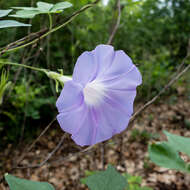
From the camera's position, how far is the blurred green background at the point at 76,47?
48.1 inches

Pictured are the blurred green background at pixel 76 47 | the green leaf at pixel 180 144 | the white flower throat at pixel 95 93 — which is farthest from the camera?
the blurred green background at pixel 76 47

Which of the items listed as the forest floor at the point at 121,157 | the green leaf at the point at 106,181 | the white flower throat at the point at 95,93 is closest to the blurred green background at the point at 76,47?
the forest floor at the point at 121,157

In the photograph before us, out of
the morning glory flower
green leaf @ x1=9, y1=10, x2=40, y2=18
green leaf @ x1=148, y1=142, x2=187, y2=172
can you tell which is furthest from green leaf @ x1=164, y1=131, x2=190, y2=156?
green leaf @ x1=9, y1=10, x2=40, y2=18

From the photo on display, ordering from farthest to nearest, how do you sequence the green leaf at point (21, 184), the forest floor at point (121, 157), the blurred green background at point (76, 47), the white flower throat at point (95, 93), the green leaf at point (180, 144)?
1. the forest floor at point (121, 157)
2. the blurred green background at point (76, 47)
3. the green leaf at point (180, 144)
4. the white flower throat at point (95, 93)
5. the green leaf at point (21, 184)

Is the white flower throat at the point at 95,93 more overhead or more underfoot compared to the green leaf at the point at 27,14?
more underfoot

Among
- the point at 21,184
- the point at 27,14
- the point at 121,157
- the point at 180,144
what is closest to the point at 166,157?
the point at 180,144

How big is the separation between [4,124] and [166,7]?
3657 millimetres

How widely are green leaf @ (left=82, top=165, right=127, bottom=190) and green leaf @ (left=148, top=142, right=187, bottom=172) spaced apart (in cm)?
23

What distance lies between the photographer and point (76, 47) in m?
1.93

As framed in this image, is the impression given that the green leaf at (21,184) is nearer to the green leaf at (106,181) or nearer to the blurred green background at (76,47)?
the green leaf at (106,181)

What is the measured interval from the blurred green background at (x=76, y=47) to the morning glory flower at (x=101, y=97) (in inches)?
12.4

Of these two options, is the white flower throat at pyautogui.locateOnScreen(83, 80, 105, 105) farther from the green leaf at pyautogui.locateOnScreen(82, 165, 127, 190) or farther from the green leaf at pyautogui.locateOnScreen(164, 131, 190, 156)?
the green leaf at pyautogui.locateOnScreen(164, 131, 190, 156)

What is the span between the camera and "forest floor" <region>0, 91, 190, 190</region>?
7.28ft

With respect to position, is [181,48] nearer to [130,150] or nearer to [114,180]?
[130,150]
